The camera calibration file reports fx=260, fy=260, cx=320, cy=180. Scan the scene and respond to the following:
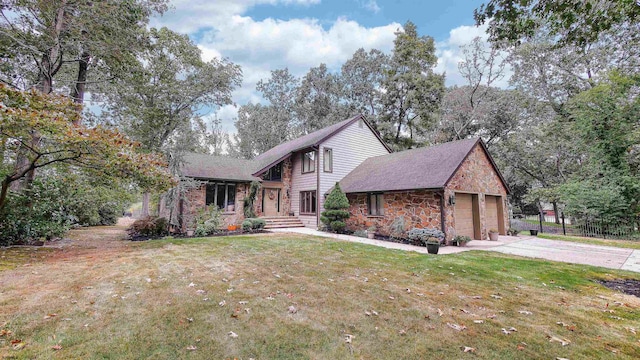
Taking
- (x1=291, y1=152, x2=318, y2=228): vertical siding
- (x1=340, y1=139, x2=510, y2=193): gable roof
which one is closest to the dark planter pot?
(x1=340, y1=139, x2=510, y2=193): gable roof

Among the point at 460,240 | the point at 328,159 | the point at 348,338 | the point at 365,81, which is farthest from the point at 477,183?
the point at 365,81

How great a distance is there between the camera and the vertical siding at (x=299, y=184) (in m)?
15.9

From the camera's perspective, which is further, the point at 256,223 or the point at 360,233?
the point at 256,223

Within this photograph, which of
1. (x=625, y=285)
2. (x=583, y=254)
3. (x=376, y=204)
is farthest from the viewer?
(x=376, y=204)

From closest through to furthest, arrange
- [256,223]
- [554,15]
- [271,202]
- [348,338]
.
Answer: [348,338]
[554,15]
[256,223]
[271,202]

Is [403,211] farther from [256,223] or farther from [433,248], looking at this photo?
[256,223]

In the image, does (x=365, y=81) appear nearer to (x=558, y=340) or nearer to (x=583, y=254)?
(x=583, y=254)

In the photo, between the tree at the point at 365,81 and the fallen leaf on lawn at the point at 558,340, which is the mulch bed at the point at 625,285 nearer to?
the fallen leaf on lawn at the point at 558,340

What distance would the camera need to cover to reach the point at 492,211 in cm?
1334

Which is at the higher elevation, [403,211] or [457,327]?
[403,211]

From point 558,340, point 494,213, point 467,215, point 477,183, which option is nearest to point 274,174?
point 467,215

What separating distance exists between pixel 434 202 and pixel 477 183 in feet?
10.6

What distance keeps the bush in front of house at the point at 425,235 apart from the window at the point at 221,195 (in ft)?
34.2

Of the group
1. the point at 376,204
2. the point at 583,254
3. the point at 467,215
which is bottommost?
the point at 583,254
